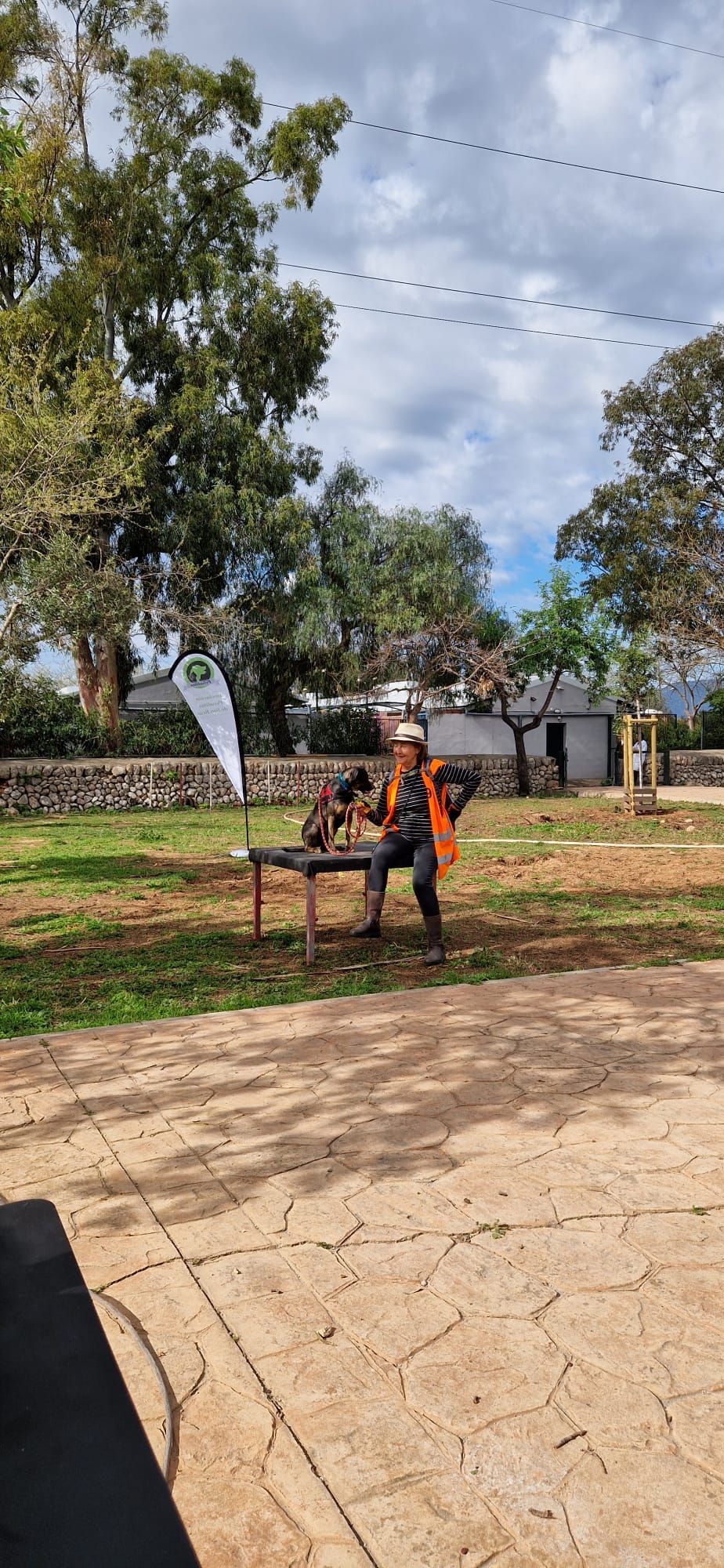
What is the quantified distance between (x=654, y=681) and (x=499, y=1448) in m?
49.5

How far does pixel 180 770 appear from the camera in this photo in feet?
78.8

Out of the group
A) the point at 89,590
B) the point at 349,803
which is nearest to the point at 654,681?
the point at 89,590

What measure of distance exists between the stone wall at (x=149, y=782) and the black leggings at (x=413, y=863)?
13.4m

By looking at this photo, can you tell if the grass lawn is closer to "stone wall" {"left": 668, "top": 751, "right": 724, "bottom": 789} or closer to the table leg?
the table leg

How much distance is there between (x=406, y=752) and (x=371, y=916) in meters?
1.34

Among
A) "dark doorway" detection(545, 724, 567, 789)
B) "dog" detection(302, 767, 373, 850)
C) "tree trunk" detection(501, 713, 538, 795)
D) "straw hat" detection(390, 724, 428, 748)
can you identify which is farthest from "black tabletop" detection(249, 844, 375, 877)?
"dark doorway" detection(545, 724, 567, 789)

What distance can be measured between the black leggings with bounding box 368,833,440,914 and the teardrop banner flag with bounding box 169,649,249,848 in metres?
1.83

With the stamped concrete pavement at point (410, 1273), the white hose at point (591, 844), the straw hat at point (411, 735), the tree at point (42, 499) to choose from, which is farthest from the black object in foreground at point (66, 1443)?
the white hose at point (591, 844)

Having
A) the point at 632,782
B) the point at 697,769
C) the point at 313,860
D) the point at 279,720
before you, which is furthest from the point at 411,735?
the point at 697,769

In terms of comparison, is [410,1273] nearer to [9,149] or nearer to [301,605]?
[9,149]

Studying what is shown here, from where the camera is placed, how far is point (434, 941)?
6852 mm

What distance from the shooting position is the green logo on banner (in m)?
8.63

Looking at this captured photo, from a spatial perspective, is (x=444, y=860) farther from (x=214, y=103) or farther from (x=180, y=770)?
(x=214, y=103)

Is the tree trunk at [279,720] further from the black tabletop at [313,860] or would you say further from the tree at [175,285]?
the black tabletop at [313,860]
